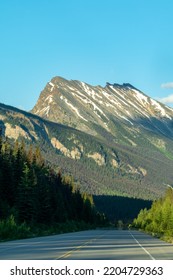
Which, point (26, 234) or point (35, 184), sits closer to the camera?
point (26, 234)

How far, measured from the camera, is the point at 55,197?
322 feet

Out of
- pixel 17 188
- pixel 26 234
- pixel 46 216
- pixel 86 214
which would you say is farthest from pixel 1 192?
pixel 86 214

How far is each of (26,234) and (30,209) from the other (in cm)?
1900

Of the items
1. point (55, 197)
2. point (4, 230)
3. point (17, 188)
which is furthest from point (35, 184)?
point (4, 230)

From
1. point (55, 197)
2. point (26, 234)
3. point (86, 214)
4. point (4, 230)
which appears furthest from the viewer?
point (86, 214)
